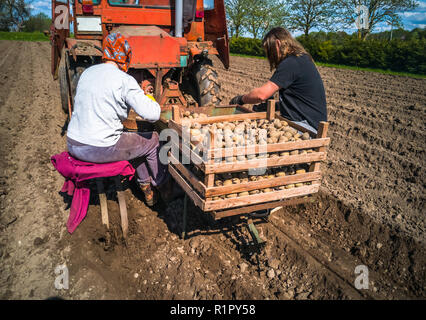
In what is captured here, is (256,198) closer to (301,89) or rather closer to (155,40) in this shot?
Answer: (301,89)

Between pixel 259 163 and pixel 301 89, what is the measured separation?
3.96 feet

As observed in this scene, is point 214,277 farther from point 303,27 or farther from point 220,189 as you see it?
point 303,27

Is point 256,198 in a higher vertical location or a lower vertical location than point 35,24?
lower

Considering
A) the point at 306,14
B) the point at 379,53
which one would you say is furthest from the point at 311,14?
the point at 379,53

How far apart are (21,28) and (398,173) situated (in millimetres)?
57860

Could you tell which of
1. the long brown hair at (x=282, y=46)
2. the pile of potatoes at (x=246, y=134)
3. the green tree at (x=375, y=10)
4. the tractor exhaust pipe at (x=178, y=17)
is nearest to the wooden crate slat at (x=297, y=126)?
the pile of potatoes at (x=246, y=134)

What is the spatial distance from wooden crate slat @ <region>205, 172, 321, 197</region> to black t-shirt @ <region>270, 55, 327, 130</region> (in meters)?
0.82

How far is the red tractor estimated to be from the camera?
14.0 feet

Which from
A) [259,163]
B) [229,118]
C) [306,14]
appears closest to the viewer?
[259,163]

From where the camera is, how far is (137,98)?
112 inches

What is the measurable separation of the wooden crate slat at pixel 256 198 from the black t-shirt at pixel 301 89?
0.90 m

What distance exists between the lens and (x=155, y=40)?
429 cm

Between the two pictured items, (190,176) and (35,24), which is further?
(35,24)

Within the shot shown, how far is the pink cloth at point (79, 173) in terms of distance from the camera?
2949mm
